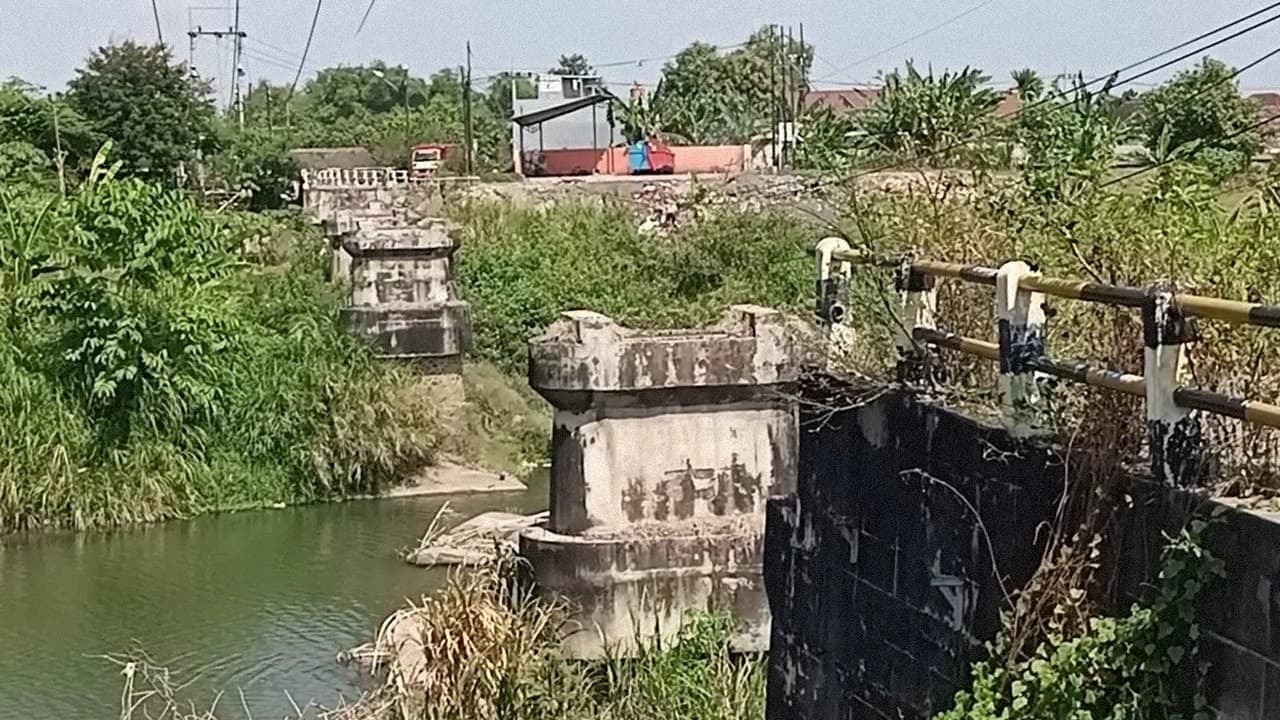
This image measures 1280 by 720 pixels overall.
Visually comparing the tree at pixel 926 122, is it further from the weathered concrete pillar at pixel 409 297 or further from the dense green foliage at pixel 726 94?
the dense green foliage at pixel 726 94

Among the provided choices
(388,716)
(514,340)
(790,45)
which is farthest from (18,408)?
(790,45)

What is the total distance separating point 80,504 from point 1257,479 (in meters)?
15.2

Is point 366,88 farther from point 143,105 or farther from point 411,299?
point 411,299

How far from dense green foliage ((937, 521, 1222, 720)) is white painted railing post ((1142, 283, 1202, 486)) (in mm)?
224

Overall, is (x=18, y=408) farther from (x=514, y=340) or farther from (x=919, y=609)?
(x=919, y=609)

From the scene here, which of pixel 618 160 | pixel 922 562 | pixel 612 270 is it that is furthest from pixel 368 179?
pixel 922 562

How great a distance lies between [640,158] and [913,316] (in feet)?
118

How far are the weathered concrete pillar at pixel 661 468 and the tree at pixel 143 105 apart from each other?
27.7 meters

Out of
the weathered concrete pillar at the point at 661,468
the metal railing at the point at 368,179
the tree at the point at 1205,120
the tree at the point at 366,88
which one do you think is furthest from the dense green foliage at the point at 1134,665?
the tree at the point at 366,88

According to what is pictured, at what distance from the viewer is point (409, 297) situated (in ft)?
67.5

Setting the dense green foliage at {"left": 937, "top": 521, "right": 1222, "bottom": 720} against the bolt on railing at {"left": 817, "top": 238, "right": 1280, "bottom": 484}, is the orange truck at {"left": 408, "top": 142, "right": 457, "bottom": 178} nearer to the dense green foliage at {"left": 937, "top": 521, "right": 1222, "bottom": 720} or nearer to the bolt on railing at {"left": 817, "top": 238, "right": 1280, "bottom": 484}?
the bolt on railing at {"left": 817, "top": 238, "right": 1280, "bottom": 484}

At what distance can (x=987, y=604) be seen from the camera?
190 inches

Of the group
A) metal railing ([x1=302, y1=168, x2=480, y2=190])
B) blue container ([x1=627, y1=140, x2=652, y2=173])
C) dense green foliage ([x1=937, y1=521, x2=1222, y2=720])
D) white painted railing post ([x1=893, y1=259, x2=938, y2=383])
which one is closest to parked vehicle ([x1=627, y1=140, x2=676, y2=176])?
blue container ([x1=627, y1=140, x2=652, y2=173])

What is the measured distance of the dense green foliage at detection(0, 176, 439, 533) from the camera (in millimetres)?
17719
